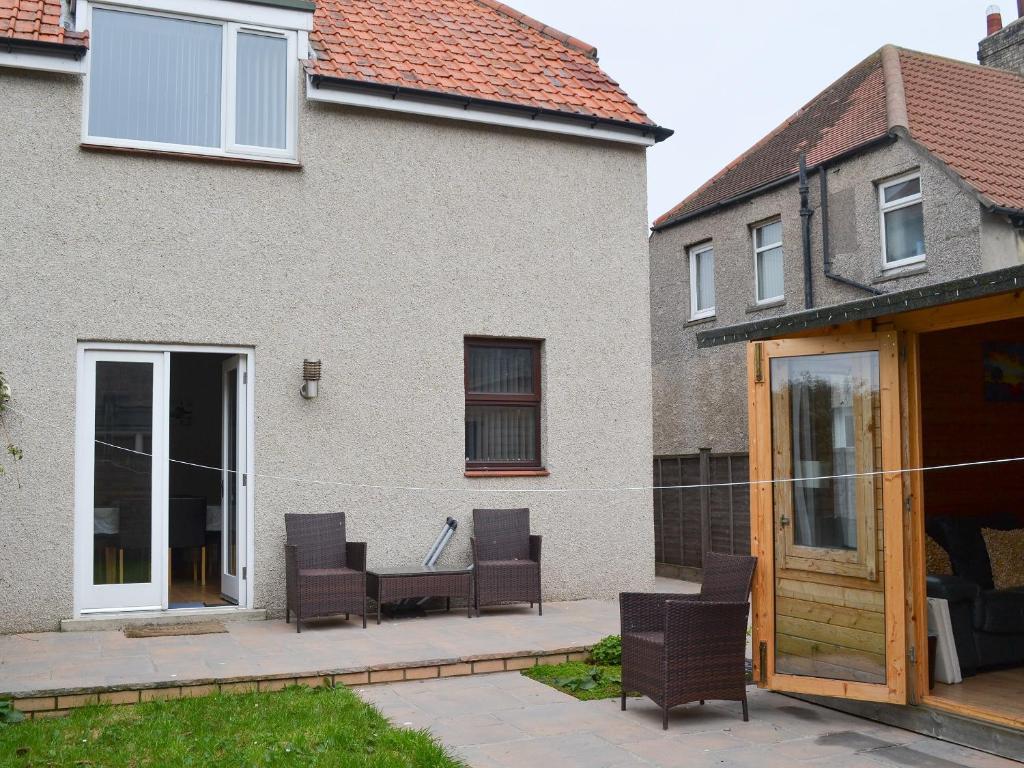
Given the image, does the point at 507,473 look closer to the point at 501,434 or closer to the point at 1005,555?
the point at 501,434

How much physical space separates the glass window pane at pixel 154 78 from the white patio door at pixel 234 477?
6.83 ft

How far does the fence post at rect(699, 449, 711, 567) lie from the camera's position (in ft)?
41.5

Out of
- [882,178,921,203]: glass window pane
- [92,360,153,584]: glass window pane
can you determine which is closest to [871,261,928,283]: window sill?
[882,178,921,203]: glass window pane

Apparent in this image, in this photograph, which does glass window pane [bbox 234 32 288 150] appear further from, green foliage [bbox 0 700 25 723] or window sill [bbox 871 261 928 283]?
window sill [bbox 871 261 928 283]

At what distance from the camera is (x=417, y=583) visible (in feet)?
28.3

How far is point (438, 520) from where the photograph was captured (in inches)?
372

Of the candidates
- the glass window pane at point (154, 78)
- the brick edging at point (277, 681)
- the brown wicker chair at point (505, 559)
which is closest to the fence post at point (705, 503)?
the brown wicker chair at point (505, 559)

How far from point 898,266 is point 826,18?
4863 mm

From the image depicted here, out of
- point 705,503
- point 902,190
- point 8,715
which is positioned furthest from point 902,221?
point 8,715

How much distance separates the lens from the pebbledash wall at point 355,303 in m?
8.18

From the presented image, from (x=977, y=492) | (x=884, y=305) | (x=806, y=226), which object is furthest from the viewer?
(x=806, y=226)

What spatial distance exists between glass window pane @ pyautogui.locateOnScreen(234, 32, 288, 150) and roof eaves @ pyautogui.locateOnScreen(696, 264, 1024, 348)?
472cm

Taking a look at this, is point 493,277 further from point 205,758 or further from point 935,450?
point 205,758

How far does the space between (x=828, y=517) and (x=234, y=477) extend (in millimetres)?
5329
